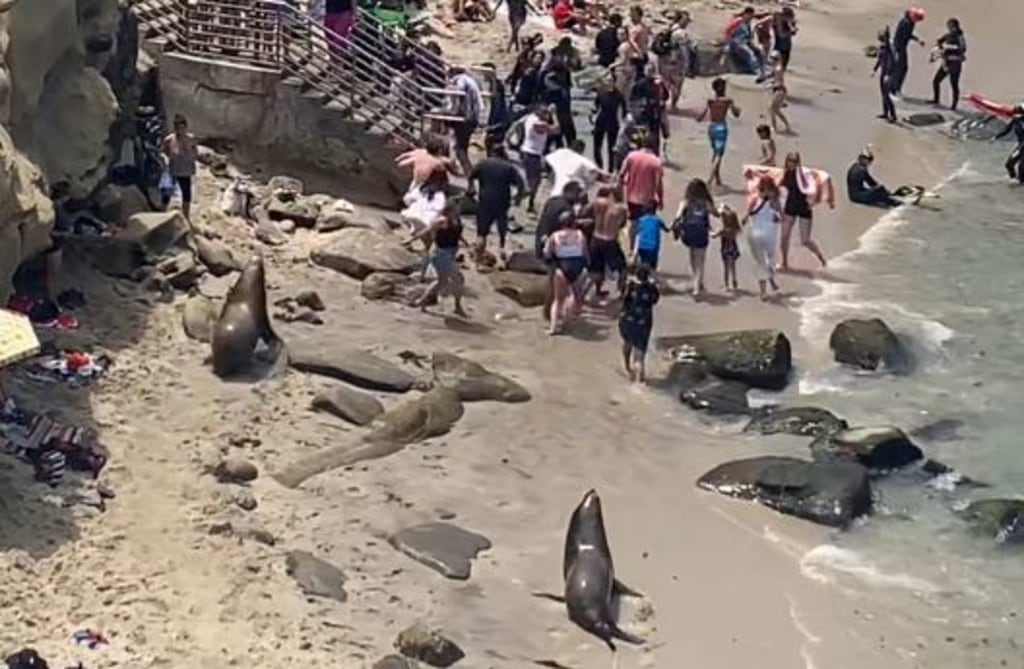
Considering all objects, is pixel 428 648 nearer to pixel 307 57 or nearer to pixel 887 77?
pixel 307 57

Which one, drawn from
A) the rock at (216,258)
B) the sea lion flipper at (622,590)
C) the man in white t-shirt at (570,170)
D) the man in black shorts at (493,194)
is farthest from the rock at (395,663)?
the man in white t-shirt at (570,170)

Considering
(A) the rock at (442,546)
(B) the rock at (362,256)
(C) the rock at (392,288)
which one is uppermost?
(A) the rock at (442,546)

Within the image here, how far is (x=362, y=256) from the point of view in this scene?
22922 mm

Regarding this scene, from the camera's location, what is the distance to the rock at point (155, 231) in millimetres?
21228

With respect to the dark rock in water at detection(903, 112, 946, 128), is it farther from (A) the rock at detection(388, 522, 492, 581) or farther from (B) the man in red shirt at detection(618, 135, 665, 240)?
(A) the rock at detection(388, 522, 492, 581)

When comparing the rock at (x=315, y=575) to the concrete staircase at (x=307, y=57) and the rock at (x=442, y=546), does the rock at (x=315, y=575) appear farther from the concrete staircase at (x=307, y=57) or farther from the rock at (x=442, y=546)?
the concrete staircase at (x=307, y=57)

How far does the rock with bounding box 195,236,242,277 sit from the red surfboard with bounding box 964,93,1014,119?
1623cm

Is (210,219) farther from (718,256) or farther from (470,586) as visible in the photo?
(470,586)

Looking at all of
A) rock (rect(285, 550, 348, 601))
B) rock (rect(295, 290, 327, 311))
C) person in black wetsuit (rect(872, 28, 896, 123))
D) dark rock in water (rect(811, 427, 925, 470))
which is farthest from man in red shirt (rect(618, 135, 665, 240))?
person in black wetsuit (rect(872, 28, 896, 123))

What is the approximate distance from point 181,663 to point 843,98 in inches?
922

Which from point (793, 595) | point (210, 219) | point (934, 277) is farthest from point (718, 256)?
point (793, 595)

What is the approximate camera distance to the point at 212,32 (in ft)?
84.2

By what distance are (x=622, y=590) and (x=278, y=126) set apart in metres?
11.4

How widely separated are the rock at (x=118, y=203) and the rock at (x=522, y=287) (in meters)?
3.97
